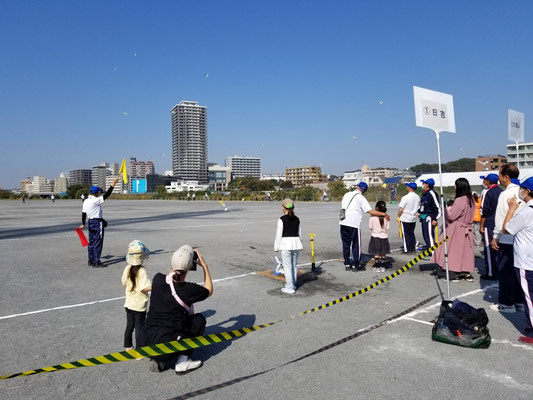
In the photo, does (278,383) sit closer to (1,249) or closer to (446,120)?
(446,120)

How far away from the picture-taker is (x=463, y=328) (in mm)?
4215

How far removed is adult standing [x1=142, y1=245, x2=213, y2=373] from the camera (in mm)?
3697

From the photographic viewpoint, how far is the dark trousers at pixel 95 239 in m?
8.98

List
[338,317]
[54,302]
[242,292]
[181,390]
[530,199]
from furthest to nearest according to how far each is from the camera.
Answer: [242,292]
[54,302]
[338,317]
[530,199]
[181,390]

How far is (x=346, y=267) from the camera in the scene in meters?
8.29

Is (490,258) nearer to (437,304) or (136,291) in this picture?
(437,304)

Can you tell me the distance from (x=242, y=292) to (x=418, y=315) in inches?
116

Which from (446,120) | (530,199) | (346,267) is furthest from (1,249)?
(530,199)

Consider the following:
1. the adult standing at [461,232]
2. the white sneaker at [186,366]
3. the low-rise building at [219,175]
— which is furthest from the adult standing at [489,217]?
the low-rise building at [219,175]

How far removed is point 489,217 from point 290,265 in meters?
4.44

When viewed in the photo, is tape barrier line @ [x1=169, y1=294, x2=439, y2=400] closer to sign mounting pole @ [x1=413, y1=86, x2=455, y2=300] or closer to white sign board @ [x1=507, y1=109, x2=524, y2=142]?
sign mounting pole @ [x1=413, y1=86, x2=455, y2=300]

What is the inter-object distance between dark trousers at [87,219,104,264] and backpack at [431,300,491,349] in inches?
302

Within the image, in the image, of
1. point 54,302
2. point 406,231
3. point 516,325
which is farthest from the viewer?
point 406,231

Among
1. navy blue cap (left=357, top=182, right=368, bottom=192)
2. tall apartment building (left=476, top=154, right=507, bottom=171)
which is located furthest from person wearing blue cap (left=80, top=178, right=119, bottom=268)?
tall apartment building (left=476, top=154, right=507, bottom=171)
